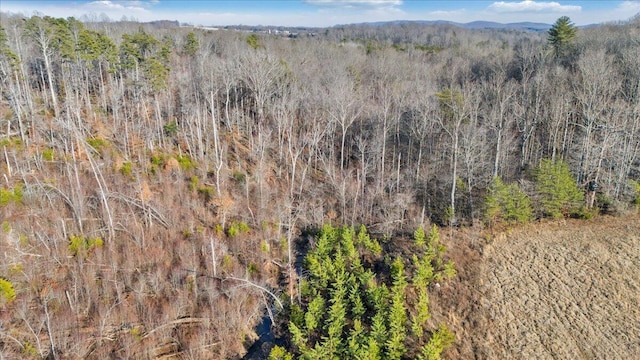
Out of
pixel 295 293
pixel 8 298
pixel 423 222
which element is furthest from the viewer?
pixel 423 222

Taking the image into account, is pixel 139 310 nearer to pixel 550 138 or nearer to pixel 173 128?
pixel 173 128

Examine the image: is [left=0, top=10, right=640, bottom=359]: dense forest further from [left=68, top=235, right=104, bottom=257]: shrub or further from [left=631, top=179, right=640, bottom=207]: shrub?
[left=631, top=179, right=640, bottom=207]: shrub

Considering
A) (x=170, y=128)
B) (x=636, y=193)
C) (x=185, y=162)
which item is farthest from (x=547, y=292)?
(x=170, y=128)

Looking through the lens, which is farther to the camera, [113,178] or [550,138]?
[550,138]

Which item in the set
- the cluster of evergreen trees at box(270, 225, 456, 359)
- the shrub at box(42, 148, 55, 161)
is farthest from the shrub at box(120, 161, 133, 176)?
the cluster of evergreen trees at box(270, 225, 456, 359)

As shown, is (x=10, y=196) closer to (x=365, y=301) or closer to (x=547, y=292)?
(x=365, y=301)

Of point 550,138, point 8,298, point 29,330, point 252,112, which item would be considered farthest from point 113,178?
point 550,138

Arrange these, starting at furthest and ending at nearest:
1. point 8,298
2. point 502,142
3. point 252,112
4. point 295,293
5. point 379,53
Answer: point 379,53
point 252,112
point 502,142
point 295,293
point 8,298
